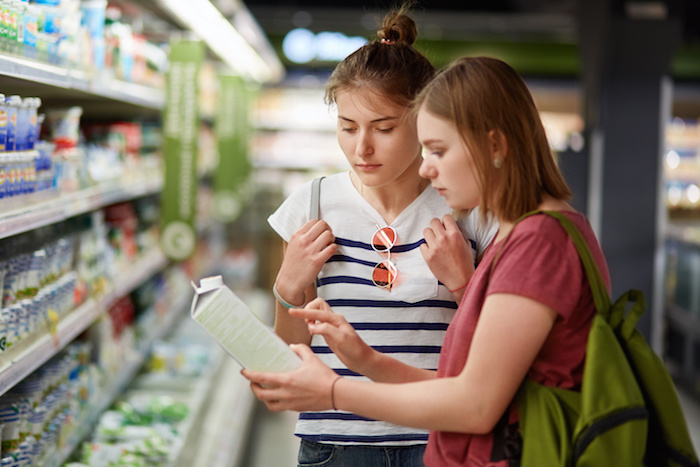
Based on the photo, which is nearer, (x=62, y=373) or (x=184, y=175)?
(x=62, y=373)

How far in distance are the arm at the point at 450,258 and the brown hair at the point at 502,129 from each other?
26cm

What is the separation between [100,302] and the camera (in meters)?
2.86

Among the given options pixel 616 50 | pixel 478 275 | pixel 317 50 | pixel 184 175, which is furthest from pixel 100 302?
pixel 317 50

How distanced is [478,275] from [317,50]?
360 inches

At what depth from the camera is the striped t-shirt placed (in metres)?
1.55

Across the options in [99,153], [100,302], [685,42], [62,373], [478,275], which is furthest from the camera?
[685,42]

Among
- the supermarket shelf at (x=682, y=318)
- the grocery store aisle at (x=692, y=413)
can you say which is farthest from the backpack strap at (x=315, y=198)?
the supermarket shelf at (x=682, y=318)

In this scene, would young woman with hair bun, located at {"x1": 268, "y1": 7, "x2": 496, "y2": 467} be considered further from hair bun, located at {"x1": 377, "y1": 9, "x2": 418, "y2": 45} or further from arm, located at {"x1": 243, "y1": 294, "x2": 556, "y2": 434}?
arm, located at {"x1": 243, "y1": 294, "x2": 556, "y2": 434}

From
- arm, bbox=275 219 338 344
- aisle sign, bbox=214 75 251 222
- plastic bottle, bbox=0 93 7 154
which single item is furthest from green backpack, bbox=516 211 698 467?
aisle sign, bbox=214 75 251 222

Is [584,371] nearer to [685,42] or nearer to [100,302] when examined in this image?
[100,302]

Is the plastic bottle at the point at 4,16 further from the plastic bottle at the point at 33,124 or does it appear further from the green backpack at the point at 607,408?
the green backpack at the point at 607,408

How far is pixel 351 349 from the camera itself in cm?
133

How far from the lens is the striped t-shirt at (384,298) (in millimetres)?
1547

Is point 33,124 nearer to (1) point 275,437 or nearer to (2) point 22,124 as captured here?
(2) point 22,124
